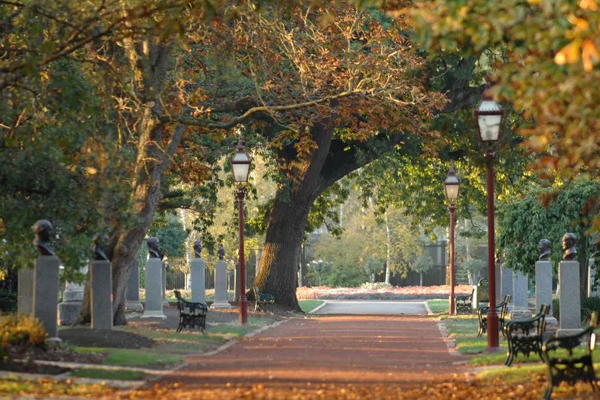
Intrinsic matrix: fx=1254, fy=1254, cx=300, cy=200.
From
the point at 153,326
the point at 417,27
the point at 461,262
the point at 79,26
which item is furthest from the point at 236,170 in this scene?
the point at 461,262

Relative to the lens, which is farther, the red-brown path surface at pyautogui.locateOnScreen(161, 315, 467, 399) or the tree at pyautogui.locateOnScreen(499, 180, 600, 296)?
the tree at pyautogui.locateOnScreen(499, 180, 600, 296)

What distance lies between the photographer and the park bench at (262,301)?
128ft

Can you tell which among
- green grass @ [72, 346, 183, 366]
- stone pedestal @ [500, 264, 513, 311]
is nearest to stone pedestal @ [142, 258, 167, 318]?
stone pedestal @ [500, 264, 513, 311]

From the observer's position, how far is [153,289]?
32156mm

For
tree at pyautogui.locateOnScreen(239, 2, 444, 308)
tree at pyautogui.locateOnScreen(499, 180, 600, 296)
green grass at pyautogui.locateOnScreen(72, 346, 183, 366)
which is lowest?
green grass at pyautogui.locateOnScreen(72, 346, 183, 366)

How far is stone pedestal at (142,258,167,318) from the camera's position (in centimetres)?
3209

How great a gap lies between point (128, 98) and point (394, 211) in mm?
51617

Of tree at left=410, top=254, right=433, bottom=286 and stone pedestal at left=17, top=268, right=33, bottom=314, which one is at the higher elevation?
tree at left=410, top=254, right=433, bottom=286

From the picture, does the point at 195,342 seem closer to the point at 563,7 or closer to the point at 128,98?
the point at 128,98

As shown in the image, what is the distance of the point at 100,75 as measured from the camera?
63.7 feet

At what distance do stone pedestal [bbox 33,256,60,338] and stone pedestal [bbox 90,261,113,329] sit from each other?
11.1 feet

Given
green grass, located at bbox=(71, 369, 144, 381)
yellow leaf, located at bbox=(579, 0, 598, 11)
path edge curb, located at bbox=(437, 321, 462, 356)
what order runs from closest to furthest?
yellow leaf, located at bbox=(579, 0, 598, 11)
green grass, located at bbox=(71, 369, 144, 381)
path edge curb, located at bbox=(437, 321, 462, 356)

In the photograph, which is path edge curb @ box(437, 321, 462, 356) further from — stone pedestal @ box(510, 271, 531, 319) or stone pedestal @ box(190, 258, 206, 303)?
stone pedestal @ box(190, 258, 206, 303)

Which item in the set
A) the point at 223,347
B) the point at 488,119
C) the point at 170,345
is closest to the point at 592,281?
the point at 488,119
